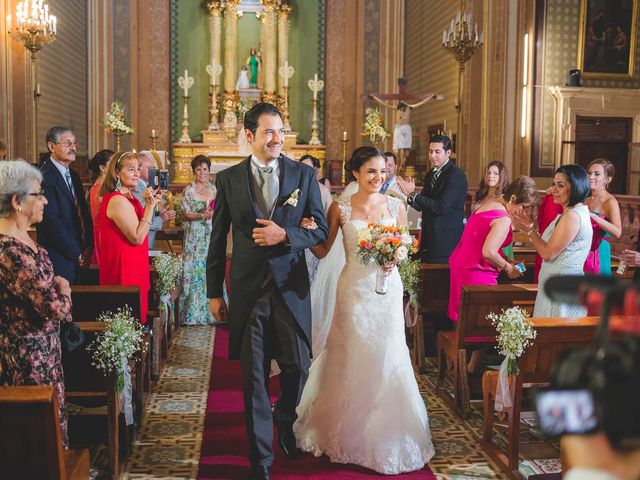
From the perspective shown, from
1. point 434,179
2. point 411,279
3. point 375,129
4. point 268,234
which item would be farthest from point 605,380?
point 375,129

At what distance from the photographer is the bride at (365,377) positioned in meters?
4.06

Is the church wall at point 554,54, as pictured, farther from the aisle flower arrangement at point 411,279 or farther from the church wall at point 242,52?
the aisle flower arrangement at point 411,279

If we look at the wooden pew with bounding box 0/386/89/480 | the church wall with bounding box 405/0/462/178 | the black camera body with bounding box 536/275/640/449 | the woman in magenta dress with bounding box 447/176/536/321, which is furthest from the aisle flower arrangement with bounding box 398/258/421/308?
the church wall with bounding box 405/0/462/178

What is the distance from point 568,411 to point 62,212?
4657mm

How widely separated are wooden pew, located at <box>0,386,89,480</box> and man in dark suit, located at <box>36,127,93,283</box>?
2.56 meters

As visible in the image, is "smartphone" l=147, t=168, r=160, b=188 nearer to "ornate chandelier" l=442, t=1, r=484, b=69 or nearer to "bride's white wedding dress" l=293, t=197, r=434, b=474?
"bride's white wedding dress" l=293, t=197, r=434, b=474

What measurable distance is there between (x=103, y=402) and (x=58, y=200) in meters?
1.40

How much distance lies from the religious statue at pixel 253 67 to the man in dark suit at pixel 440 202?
1092cm

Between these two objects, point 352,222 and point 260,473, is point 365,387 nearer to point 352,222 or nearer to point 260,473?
point 260,473

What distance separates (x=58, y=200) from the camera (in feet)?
16.9

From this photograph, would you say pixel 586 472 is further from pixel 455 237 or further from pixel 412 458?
pixel 455 237

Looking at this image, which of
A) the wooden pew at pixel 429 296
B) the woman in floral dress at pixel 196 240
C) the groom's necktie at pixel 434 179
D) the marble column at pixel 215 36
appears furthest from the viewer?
the marble column at pixel 215 36

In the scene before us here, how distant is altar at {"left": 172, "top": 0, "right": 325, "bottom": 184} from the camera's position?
53.1 ft

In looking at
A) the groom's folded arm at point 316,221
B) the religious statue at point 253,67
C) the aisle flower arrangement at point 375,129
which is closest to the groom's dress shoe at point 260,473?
the groom's folded arm at point 316,221
